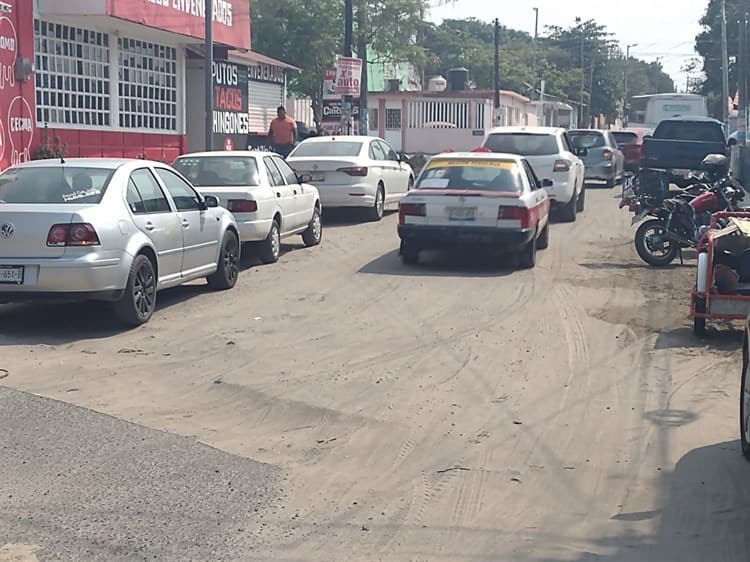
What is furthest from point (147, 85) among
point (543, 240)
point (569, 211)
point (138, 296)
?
point (138, 296)

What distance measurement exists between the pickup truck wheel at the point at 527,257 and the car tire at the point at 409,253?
4.37 ft

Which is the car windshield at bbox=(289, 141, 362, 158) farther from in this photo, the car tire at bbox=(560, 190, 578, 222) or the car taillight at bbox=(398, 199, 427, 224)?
the car taillight at bbox=(398, 199, 427, 224)

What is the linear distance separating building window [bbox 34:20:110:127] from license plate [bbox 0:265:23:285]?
10369 mm

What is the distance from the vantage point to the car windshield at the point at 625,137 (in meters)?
37.4

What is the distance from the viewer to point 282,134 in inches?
972

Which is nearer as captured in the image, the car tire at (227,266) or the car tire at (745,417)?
the car tire at (745,417)

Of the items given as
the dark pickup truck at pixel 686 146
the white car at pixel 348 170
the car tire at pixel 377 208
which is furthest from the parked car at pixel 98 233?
the dark pickup truck at pixel 686 146

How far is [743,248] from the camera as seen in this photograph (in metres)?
10.1

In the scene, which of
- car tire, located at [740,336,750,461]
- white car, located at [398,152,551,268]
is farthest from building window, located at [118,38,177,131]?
car tire, located at [740,336,750,461]

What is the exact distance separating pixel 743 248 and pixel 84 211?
584 centimetres

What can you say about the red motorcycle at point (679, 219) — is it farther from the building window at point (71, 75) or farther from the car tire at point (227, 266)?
the building window at point (71, 75)

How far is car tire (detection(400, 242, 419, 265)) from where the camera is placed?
14.5 metres

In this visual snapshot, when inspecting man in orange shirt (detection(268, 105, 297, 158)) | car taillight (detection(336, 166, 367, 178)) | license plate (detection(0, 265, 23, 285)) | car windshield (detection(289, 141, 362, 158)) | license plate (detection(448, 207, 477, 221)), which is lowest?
license plate (detection(0, 265, 23, 285))

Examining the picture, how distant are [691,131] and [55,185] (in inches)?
771
